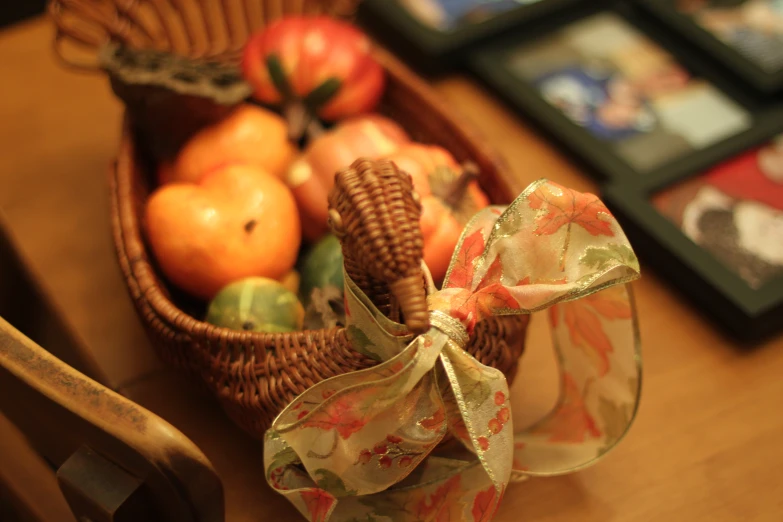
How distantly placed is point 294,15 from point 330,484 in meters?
0.53

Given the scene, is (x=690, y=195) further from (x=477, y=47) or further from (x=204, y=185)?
(x=204, y=185)

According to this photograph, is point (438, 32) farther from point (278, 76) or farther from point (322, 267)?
point (322, 267)

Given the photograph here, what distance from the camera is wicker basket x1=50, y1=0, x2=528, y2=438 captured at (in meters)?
0.46

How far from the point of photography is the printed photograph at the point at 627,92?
78cm

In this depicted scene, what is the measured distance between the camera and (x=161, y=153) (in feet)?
2.18

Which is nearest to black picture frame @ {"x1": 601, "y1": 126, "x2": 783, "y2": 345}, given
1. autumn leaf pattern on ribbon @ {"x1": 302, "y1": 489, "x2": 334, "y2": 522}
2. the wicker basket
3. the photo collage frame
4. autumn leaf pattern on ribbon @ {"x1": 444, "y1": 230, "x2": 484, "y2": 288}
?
the photo collage frame

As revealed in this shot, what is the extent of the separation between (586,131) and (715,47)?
206 mm

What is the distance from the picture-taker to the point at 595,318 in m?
0.52

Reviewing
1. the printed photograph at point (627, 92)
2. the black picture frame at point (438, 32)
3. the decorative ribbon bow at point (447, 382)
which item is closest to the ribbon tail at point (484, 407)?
the decorative ribbon bow at point (447, 382)

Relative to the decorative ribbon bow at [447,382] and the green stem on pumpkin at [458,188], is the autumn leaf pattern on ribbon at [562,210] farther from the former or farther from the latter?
the green stem on pumpkin at [458,188]

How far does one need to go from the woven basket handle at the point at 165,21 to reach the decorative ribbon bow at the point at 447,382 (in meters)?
0.42

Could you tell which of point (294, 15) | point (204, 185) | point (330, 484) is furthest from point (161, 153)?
point (330, 484)

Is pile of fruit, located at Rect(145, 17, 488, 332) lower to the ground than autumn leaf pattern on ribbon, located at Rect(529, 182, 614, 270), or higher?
lower

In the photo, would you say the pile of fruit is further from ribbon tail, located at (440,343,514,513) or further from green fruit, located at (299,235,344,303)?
ribbon tail, located at (440,343,514,513)
